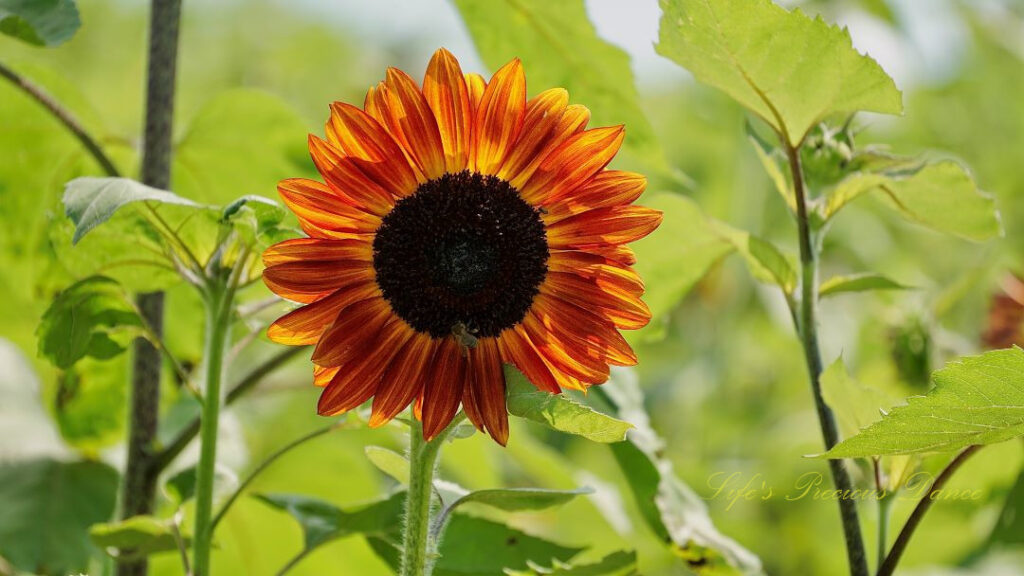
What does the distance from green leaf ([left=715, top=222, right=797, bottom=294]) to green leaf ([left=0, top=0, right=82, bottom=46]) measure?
16.3 inches

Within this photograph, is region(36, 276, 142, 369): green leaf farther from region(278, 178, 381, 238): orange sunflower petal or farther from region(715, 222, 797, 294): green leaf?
region(715, 222, 797, 294): green leaf

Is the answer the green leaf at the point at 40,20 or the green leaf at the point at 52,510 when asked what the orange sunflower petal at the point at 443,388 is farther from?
the green leaf at the point at 52,510

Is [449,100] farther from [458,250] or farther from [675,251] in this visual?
[675,251]

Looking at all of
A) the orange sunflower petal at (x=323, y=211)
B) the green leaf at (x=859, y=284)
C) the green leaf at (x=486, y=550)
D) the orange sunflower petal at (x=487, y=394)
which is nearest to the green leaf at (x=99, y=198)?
the orange sunflower petal at (x=323, y=211)

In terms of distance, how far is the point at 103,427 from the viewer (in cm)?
95

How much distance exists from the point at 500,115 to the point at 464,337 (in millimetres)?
114

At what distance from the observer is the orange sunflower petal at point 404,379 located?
0.56m

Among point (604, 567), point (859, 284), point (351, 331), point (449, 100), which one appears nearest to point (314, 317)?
point (351, 331)

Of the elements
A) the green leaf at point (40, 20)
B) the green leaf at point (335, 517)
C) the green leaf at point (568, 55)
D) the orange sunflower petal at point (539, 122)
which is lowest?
the green leaf at point (335, 517)

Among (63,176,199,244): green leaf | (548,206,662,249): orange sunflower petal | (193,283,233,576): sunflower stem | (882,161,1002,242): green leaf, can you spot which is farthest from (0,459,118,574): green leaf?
(882,161,1002,242): green leaf

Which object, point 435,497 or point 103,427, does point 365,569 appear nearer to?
point 103,427

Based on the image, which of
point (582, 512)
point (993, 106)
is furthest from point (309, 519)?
point (993, 106)

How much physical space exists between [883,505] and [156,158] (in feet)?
1.81

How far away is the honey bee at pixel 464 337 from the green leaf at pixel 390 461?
0.07 meters
